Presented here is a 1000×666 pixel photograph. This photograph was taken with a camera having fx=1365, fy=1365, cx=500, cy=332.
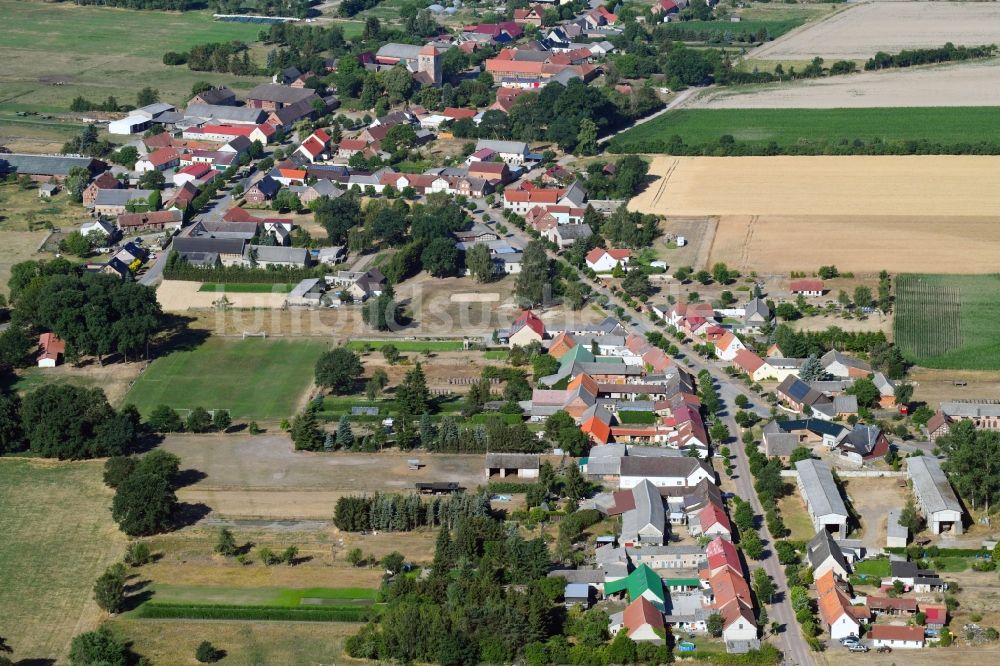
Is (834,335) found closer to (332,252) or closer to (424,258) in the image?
(424,258)

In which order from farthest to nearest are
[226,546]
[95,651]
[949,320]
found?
[949,320] → [226,546] → [95,651]

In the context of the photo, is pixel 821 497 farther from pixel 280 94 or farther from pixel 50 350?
pixel 280 94

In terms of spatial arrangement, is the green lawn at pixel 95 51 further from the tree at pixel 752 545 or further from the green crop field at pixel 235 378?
the tree at pixel 752 545

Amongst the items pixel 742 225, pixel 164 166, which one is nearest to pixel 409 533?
pixel 742 225

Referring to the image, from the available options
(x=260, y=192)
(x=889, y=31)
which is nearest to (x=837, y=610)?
(x=260, y=192)

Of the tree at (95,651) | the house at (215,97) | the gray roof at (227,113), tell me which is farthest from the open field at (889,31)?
the tree at (95,651)

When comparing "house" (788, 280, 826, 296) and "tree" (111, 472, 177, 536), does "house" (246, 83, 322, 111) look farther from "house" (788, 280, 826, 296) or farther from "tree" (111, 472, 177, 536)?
"tree" (111, 472, 177, 536)
